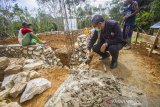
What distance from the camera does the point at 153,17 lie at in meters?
9.57

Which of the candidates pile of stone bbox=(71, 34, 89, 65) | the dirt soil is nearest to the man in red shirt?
pile of stone bbox=(71, 34, 89, 65)

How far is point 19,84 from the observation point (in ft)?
12.1

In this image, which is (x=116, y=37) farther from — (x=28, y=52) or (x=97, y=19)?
(x=28, y=52)

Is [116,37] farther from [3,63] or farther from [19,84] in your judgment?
Result: [3,63]

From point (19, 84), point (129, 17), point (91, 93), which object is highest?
point (129, 17)

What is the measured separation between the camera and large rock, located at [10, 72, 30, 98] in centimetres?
352

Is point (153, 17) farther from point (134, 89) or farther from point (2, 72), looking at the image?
point (2, 72)

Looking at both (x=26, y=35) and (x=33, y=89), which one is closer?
(x=33, y=89)

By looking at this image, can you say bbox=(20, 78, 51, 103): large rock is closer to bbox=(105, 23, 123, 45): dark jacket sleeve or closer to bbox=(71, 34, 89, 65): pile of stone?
bbox=(105, 23, 123, 45): dark jacket sleeve

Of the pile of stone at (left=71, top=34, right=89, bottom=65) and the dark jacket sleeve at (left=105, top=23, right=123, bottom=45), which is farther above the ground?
the dark jacket sleeve at (left=105, top=23, right=123, bottom=45)

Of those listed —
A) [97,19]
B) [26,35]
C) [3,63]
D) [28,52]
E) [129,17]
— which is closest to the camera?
[97,19]

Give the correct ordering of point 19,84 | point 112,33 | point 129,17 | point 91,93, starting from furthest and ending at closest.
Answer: point 129,17 → point 19,84 → point 112,33 → point 91,93

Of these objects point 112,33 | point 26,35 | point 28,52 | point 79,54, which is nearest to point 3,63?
point 28,52

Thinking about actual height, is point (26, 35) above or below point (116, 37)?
below
